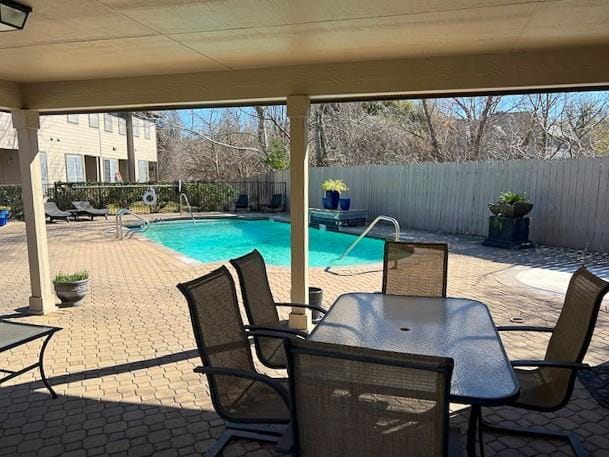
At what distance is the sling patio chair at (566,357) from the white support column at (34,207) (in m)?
5.03

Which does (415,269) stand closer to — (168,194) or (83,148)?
(168,194)

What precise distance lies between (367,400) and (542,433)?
1949 mm

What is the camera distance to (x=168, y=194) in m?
19.1

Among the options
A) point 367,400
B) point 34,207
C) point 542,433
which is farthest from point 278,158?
point 367,400

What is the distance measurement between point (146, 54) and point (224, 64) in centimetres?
67

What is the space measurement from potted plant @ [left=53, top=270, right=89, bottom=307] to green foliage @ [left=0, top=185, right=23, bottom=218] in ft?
39.2

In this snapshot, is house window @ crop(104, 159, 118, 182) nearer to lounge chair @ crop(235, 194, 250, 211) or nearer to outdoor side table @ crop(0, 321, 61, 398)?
lounge chair @ crop(235, 194, 250, 211)

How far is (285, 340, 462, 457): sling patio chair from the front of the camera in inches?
53.3

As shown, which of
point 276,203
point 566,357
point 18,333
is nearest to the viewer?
point 566,357

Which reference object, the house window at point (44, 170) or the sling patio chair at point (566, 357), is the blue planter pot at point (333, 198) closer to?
the sling patio chair at point (566, 357)

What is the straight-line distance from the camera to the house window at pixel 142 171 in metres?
23.8

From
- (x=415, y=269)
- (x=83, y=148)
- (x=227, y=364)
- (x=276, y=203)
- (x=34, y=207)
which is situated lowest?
(x=276, y=203)

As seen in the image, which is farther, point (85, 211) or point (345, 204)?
point (85, 211)

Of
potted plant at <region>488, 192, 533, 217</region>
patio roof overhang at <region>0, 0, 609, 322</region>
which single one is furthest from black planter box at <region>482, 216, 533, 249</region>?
patio roof overhang at <region>0, 0, 609, 322</region>
